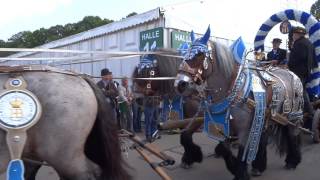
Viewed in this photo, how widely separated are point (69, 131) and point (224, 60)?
2264 millimetres

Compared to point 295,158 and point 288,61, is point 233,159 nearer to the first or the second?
point 295,158

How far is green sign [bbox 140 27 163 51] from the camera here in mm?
9125

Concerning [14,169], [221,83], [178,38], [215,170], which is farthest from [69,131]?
[178,38]

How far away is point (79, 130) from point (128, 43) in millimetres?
7052

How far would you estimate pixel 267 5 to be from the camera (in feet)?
41.2

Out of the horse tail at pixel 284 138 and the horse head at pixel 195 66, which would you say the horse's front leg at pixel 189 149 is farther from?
the horse head at pixel 195 66

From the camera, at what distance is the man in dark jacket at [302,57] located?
646 centimetres

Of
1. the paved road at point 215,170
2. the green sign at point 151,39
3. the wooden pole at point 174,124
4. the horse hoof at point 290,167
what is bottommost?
the paved road at point 215,170

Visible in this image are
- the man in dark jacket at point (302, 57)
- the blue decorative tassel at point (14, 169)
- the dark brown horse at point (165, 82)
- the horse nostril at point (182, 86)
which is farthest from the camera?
the man in dark jacket at point (302, 57)

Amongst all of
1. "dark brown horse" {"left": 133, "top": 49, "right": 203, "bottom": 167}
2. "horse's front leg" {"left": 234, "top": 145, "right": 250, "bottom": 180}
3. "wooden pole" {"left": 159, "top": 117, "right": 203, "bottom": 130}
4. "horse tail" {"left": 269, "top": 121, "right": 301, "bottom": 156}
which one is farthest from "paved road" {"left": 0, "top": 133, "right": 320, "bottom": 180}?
"wooden pole" {"left": 159, "top": 117, "right": 203, "bottom": 130}

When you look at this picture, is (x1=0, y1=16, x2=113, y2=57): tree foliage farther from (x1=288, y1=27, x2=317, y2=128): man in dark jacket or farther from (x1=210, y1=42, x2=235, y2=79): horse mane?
(x1=210, y1=42, x2=235, y2=79): horse mane

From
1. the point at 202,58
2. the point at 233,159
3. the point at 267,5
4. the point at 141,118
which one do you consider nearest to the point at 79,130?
the point at 202,58

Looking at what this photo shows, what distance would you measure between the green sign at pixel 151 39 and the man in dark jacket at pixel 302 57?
3.20 meters

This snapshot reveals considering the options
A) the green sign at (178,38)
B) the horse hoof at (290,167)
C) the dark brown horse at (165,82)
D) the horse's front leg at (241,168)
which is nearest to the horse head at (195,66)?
the dark brown horse at (165,82)
